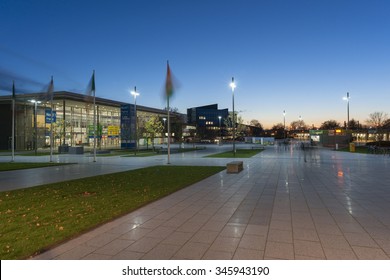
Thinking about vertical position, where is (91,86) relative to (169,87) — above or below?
above

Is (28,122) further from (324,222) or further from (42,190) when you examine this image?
(324,222)

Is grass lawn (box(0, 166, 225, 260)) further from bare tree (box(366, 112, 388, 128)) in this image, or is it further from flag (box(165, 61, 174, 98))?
bare tree (box(366, 112, 388, 128))

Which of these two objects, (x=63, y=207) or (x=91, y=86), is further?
(x=91, y=86)

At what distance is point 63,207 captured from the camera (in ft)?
29.4

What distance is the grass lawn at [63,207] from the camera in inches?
237

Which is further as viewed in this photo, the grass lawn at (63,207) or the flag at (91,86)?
the flag at (91,86)

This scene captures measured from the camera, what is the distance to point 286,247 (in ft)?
18.4

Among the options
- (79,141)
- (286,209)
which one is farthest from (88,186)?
(79,141)

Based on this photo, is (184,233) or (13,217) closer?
(184,233)

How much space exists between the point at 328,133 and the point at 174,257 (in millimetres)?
71463

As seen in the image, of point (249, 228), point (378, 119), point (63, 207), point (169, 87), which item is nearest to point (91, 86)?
point (169, 87)

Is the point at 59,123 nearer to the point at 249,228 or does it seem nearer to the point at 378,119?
the point at 249,228

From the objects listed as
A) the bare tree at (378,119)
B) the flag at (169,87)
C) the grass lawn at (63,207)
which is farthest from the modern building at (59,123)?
the bare tree at (378,119)

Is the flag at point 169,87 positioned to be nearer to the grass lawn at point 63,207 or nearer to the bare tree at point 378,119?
the grass lawn at point 63,207
